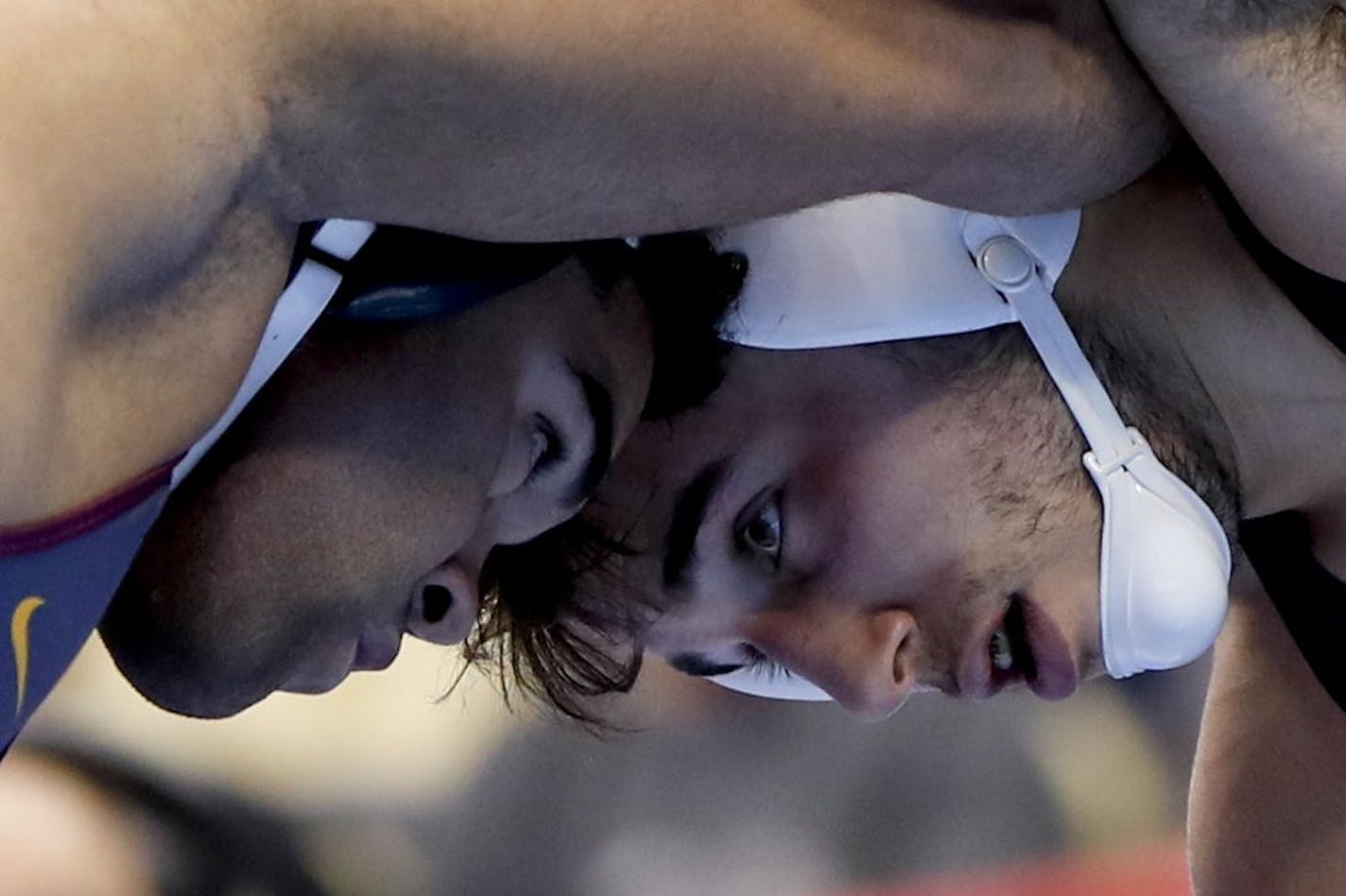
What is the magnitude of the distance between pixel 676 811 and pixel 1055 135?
140 cm

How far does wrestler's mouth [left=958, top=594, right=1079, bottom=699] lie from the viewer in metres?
1.12

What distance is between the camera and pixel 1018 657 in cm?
117

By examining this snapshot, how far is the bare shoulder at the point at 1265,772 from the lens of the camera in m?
1.29

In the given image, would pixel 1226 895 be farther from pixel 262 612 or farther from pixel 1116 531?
pixel 262 612

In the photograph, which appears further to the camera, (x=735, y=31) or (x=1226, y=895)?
(x=1226, y=895)

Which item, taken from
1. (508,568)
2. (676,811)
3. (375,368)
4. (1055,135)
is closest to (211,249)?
(375,368)

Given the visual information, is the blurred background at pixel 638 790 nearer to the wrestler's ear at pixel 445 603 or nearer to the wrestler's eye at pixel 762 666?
the wrestler's eye at pixel 762 666

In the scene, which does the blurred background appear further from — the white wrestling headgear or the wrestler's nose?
the white wrestling headgear

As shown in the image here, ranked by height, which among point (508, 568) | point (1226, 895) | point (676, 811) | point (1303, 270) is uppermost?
point (1303, 270)

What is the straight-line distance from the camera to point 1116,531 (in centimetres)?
108

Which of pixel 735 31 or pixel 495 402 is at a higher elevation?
pixel 735 31

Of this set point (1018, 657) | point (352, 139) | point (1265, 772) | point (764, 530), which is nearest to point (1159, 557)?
point (1018, 657)

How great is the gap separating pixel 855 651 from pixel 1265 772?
426 mm

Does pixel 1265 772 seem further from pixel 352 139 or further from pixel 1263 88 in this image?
pixel 352 139
